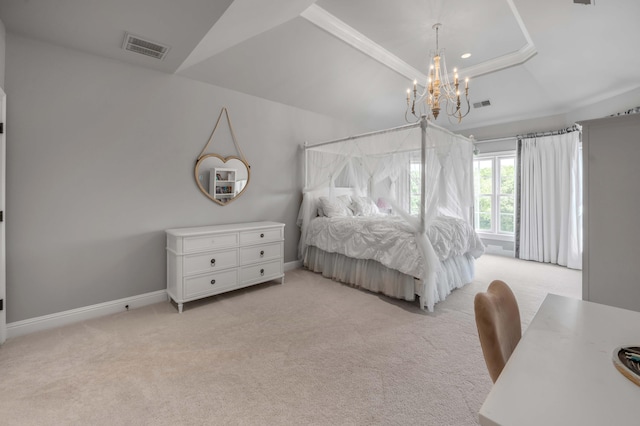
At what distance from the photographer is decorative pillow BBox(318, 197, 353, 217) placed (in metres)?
4.29

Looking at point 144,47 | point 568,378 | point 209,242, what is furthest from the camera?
point 209,242

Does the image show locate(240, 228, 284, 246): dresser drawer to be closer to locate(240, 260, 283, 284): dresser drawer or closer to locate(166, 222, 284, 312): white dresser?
locate(166, 222, 284, 312): white dresser

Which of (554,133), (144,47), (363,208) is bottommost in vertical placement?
(363,208)

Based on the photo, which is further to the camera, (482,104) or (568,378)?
(482,104)

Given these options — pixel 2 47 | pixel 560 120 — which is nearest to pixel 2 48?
pixel 2 47

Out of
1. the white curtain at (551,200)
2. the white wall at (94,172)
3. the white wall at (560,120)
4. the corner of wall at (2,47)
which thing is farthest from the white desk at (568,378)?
the white curtain at (551,200)

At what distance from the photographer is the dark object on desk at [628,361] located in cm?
68

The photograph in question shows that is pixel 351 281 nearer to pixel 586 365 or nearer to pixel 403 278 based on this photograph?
pixel 403 278

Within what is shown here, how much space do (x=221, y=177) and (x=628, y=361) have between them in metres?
3.74

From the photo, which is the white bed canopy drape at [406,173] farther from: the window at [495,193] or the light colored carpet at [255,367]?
the window at [495,193]

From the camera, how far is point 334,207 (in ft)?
14.2

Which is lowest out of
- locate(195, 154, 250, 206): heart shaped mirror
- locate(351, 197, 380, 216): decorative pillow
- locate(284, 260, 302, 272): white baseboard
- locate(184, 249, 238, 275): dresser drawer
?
locate(284, 260, 302, 272): white baseboard

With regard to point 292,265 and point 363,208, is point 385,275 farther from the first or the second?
point 292,265

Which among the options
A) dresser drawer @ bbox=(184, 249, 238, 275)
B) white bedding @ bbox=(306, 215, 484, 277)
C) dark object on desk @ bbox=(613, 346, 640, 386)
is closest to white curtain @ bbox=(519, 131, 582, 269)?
white bedding @ bbox=(306, 215, 484, 277)
